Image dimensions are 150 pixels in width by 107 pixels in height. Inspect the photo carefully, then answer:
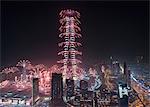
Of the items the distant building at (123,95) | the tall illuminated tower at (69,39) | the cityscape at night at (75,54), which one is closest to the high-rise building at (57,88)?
the cityscape at night at (75,54)

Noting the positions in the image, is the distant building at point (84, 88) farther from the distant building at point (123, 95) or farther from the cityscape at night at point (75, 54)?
the distant building at point (123, 95)

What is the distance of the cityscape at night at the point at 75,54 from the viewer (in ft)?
10.3

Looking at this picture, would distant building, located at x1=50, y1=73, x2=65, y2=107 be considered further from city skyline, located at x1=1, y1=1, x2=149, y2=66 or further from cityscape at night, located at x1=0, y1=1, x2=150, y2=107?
city skyline, located at x1=1, y1=1, x2=149, y2=66

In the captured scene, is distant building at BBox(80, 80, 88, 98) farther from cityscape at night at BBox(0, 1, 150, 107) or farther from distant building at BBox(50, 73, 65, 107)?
distant building at BBox(50, 73, 65, 107)

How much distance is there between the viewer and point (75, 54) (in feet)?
10.4

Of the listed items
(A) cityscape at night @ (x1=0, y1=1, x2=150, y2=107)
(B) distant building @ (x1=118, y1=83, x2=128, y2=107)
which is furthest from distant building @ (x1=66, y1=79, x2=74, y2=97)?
(B) distant building @ (x1=118, y1=83, x2=128, y2=107)

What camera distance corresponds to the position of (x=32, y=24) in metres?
3.21

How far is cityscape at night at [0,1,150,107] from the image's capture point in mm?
3135

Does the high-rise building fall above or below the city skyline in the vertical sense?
below

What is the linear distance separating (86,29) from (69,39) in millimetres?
151

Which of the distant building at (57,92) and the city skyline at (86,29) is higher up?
the city skyline at (86,29)

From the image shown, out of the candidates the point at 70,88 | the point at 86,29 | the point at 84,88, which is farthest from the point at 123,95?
the point at 86,29

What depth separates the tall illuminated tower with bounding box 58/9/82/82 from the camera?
125 inches

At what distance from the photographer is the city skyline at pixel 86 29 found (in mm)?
3180
